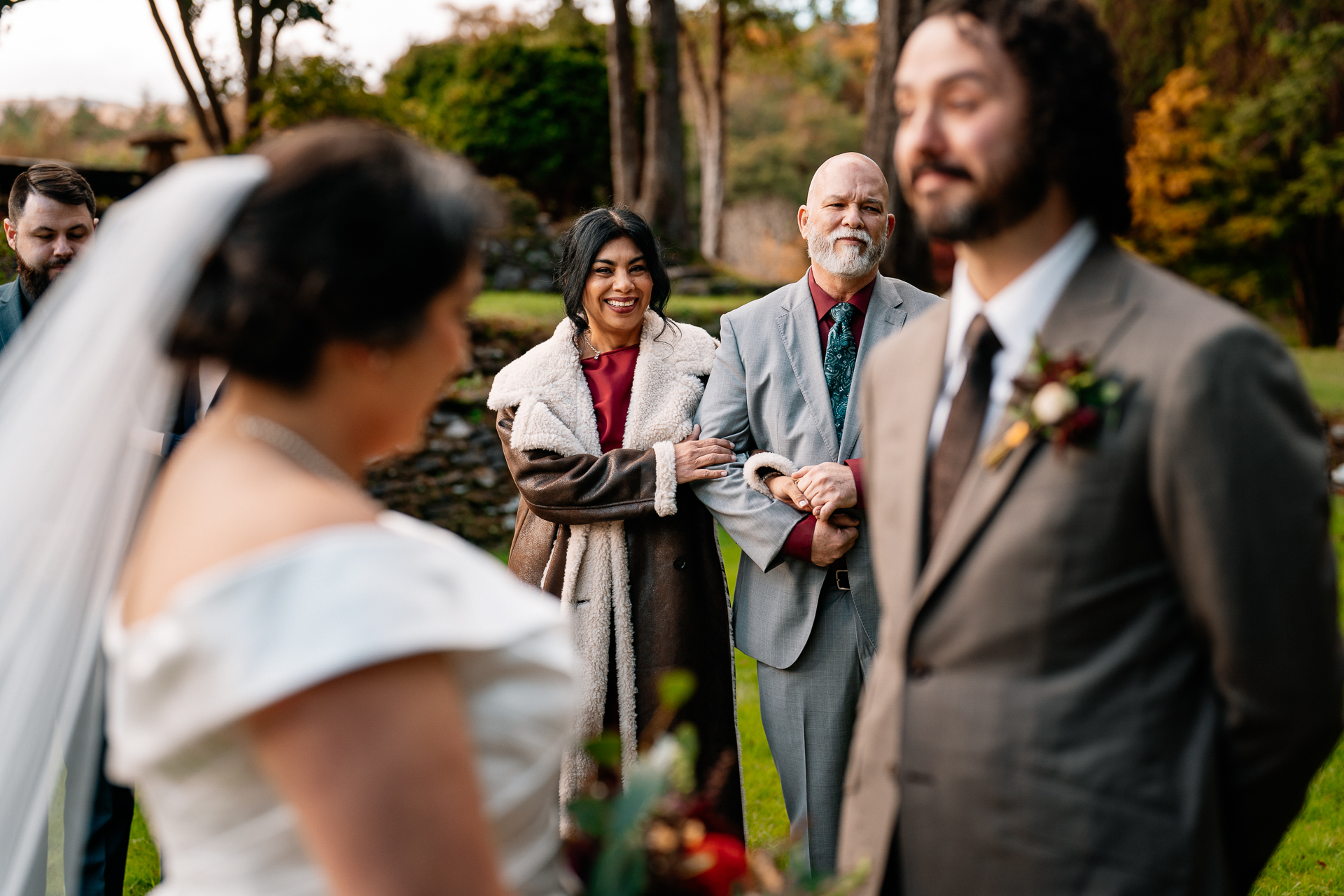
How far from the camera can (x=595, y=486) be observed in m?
3.42

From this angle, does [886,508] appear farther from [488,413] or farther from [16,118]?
[16,118]

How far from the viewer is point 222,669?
3.60 ft

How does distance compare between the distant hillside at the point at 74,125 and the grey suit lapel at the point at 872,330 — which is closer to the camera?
the grey suit lapel at the point at 872,330

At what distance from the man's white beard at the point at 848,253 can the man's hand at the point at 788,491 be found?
29.0 inches

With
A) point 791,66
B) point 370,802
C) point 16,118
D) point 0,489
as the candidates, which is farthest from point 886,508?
point 16,118

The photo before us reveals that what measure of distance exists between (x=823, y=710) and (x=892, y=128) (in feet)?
25.1

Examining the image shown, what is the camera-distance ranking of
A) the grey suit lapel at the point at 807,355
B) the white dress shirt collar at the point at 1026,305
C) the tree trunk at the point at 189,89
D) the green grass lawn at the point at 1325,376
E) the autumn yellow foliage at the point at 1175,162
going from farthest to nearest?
the autumn yellow foliage at the point at 1175,162, the green grass lawn at the point at 1325,376, the tree trunk at the point at 189,89, the grey suit lapel at the point at 807,355, the white dress shirt collar at the point at 1026,305

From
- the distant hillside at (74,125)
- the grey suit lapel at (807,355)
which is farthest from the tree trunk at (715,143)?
the grey suit lapel at (807,355)

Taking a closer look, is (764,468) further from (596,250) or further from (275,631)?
(275,631)

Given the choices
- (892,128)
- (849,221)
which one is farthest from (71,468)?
(892,128)

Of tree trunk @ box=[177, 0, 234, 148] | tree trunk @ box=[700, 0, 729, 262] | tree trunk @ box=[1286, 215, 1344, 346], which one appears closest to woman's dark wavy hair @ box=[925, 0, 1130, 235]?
tree trunk @ box=[177, 0, 234, 148]

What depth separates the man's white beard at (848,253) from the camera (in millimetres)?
3346

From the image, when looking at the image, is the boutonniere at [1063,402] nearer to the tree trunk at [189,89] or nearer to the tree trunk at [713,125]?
the tree trunk at [189,89]

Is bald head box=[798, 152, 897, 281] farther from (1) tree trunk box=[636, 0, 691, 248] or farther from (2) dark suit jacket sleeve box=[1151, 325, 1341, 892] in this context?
(1) tree trunk box=[636, 0, 691, 248]
